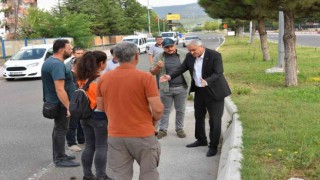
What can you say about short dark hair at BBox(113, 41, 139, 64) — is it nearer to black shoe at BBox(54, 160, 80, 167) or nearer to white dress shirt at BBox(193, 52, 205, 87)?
white dress shirt at BBox(193, 52, 205, 87)

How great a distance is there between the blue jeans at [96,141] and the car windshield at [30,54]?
1460 cm

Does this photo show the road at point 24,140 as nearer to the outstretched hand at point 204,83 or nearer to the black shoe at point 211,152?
the black shoe at point 211,152

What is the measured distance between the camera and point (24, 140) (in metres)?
7.21

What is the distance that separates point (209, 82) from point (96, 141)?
6.02 feet

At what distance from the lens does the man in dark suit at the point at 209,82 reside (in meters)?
5.67

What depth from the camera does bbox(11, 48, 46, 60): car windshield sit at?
1858 centimetres

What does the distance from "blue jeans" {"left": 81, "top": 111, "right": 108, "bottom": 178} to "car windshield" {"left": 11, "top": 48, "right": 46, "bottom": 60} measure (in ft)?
47.9

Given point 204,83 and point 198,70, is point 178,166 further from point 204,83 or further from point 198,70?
point 198,70

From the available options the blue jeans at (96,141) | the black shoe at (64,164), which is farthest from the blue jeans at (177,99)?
the blue jeans at (96,141)

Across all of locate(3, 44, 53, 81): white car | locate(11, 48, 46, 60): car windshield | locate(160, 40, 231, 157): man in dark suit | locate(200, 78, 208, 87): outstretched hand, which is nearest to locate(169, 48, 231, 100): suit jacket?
locate(160, 40, 231, 157): man in dark suit

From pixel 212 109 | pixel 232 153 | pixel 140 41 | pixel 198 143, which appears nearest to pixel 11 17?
pixel 140 41

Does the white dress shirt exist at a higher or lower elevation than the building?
lower

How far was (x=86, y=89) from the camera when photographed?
4508 millimetres

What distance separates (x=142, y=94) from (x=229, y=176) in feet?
4.82
